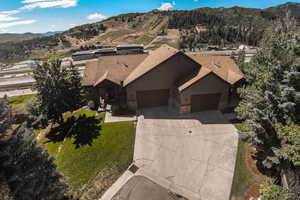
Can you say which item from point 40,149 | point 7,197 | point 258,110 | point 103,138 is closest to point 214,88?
point 258,110

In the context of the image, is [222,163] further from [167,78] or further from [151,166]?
[167,78]

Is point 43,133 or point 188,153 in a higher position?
point 188,153

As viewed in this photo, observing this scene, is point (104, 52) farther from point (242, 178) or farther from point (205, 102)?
point (242, 178)

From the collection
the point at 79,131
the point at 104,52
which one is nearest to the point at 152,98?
the point at 79,131

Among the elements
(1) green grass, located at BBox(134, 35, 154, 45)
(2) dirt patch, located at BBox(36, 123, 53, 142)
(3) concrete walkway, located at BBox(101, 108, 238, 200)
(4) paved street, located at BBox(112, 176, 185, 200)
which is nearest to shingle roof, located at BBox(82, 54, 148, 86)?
(3) concrete walkway, located at BBox(101, 108, 238, 200)

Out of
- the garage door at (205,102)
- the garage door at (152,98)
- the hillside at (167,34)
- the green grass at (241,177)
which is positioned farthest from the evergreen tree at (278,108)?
the hillside at (167,34)

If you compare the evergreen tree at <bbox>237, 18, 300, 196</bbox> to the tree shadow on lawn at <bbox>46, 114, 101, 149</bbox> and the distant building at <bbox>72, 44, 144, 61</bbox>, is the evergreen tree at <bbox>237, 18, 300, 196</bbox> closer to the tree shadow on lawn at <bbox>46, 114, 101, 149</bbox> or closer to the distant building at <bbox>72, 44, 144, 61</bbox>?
the tree shadow on lawn at <bbox>46, 114, 101, 149</bbox>

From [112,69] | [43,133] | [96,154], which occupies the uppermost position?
[112,69]

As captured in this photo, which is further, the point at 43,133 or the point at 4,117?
the point at 43,133
